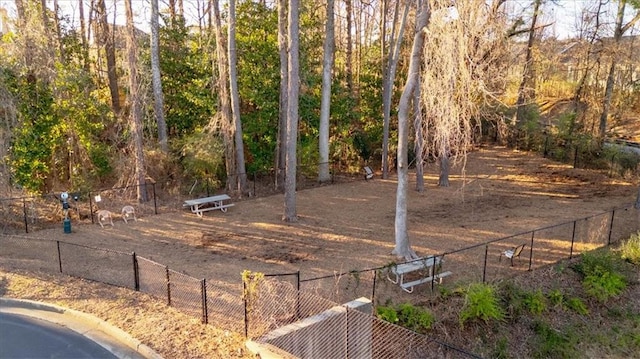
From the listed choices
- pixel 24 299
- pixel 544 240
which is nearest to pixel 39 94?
pixel 24 299

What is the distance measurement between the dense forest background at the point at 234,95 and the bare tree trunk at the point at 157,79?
0.05 metres

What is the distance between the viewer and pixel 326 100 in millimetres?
19688

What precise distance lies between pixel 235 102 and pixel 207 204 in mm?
3953

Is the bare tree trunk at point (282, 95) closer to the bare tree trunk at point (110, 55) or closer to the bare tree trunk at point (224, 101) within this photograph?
the bare tree trunk at point (224, 101)

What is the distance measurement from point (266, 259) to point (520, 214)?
906 centimetres

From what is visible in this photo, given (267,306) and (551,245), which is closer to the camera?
(267,306)

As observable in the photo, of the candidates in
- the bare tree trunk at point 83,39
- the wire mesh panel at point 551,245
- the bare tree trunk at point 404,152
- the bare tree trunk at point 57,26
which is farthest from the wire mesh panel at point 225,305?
the bare tree trunk at point 83,39

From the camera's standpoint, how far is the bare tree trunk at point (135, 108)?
49.4 feet

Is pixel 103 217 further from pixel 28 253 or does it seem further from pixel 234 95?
pixel 234 95

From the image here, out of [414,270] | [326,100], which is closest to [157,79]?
[326,100]

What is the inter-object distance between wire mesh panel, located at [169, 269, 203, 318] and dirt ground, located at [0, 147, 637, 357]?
832 millimetres

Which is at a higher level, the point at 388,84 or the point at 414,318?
the point at 388,84

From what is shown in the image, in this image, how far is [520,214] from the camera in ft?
50.3

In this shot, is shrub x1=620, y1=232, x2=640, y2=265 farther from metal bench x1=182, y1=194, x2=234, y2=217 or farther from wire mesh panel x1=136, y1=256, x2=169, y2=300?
metal bench x1=182, y1=194, x2=234, y2=217
